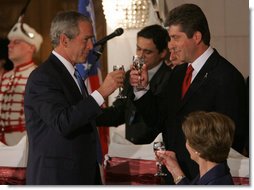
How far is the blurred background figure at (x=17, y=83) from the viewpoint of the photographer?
2.36 metres

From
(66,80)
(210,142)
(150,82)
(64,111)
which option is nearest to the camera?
(210,142)

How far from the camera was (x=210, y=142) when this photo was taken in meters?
1.79

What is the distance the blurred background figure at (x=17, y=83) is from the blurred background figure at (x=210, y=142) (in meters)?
0.84

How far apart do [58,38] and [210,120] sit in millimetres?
677

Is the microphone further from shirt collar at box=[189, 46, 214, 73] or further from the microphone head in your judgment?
shirt collar at box=[189, 46, 214, 73]

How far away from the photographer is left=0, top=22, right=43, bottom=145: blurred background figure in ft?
7.74

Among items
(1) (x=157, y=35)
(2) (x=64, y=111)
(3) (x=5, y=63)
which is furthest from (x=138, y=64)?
(3) (x=5, y=63)

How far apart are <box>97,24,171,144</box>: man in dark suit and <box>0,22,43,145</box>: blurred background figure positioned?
350 mm

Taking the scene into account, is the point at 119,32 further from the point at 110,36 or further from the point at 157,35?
the point at 157,35

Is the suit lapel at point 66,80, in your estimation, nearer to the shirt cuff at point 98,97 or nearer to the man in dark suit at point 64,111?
the man in dark suit at point 64,111

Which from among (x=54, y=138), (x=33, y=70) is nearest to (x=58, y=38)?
(x=33, y=70)

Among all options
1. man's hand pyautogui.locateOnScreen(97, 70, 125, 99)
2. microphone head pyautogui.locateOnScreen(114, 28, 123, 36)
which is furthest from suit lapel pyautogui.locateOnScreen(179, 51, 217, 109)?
microphone head pyautogui.locateOnScreen(114, 28, 123, 36)

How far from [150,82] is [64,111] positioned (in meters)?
0.48

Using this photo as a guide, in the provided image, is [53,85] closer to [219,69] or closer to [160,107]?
[160,107]
